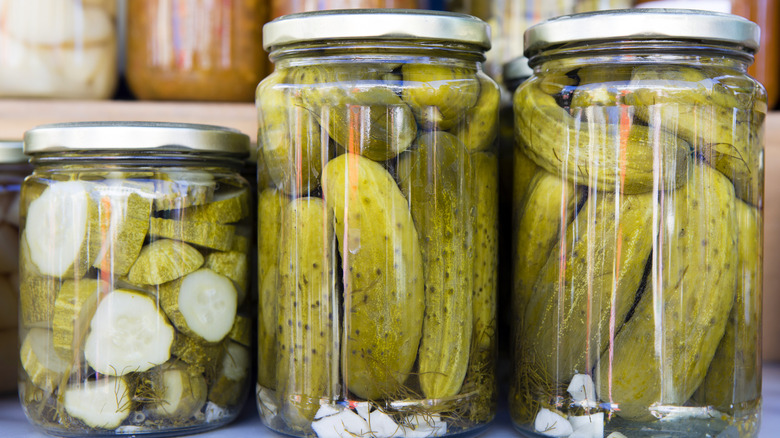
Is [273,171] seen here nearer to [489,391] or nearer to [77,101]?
[489,391]

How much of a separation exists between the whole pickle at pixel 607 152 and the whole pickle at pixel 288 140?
0.18 metres

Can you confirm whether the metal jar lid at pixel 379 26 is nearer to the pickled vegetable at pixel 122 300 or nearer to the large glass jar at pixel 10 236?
the pickled vegetable at pixel 122 300

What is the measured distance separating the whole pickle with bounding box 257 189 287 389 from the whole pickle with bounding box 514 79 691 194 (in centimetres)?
23

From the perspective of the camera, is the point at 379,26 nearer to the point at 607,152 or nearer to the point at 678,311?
the point at 607,152

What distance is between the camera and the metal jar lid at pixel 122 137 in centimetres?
59

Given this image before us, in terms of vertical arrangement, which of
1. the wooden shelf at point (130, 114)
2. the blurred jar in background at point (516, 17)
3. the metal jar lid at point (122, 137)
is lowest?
the metal jar lid at point (122, 137)

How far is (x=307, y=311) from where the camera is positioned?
22.8 inches

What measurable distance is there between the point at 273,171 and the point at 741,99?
38 centimetres

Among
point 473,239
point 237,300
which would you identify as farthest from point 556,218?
point 237,300

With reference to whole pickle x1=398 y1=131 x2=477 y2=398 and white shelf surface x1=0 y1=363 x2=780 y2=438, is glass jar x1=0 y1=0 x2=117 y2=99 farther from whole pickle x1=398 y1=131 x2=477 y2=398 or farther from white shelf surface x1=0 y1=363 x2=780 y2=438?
whole pickle x1=398 y1=131 x2=477 y2=398

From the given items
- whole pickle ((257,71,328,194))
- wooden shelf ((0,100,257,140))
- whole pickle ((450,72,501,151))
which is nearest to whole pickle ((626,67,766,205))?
whole pickle ((450,72,501,151))

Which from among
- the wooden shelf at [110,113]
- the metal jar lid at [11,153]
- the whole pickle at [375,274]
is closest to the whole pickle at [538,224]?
the whole pickle at [375,274]

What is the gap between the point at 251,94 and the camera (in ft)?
2.94

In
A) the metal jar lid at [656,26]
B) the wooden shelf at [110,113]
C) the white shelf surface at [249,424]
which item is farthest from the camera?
the wooden shelf at [110,113]
